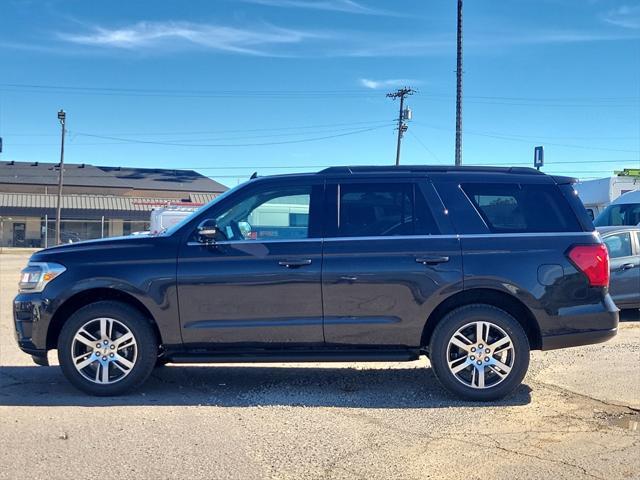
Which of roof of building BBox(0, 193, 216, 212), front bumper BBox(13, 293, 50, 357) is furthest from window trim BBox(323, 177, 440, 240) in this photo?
roof of building BBox(0, 193, 216, 212)

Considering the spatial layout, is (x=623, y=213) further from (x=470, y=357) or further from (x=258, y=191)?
(x=258, y=191)

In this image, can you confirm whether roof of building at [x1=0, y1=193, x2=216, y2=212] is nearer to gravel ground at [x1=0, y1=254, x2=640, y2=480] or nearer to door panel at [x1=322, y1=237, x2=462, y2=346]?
gravel ground at [x1=0, y1=254, x2=640, y2=480]

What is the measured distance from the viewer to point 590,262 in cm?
578

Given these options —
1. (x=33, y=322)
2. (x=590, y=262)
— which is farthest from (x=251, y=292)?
(x=590, y=262)

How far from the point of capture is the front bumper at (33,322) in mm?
5801

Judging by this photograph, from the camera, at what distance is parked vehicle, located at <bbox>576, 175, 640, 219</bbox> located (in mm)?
20188

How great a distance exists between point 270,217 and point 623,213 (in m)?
13.2

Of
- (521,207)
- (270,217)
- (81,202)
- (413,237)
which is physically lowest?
(413,237)

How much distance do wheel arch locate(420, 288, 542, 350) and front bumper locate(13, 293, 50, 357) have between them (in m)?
3.37

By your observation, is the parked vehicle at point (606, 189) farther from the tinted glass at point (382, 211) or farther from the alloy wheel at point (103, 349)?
the alloy wheel at point (103, 349)

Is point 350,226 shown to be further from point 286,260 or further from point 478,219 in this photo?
point 478,219

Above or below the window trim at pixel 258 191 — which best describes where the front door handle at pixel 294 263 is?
below

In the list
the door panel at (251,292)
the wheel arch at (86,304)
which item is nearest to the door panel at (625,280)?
the door panel at (251,292)

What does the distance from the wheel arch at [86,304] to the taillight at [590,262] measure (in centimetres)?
376
